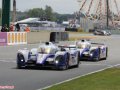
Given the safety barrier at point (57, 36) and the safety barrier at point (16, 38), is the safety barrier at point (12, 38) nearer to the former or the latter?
the safety barrier at point (16, 38)

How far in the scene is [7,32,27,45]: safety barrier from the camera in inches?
1516

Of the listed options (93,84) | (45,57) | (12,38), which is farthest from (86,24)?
(93,84)

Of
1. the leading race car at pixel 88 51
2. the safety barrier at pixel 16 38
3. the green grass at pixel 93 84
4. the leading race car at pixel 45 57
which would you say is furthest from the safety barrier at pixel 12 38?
the green grass at pixel 93 84

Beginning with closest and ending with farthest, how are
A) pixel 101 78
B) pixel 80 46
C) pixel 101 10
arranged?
pixel 101 78
pixel 80 46
pixel 101 10

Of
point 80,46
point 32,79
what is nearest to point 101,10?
point 80,46

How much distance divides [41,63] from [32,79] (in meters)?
3.00

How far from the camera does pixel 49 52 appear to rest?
17547 millimetres

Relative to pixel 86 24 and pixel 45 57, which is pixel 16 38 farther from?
pixel 86 24

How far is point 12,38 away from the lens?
129 ft

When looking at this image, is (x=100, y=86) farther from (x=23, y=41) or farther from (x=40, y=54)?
(x=23, y=41)

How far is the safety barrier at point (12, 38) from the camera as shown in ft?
124

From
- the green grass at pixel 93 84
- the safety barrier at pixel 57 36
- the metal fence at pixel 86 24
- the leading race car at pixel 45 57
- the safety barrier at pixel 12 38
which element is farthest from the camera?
the metal fence at pixel 86 24

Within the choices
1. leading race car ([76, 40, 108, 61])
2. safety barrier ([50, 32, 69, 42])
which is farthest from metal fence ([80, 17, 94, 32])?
leading race car ([76, 40, 108, 61])

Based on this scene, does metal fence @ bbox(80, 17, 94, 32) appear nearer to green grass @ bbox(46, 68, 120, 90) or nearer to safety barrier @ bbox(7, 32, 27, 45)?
safety barrier @ bbox(7, 32, 27, 45)
